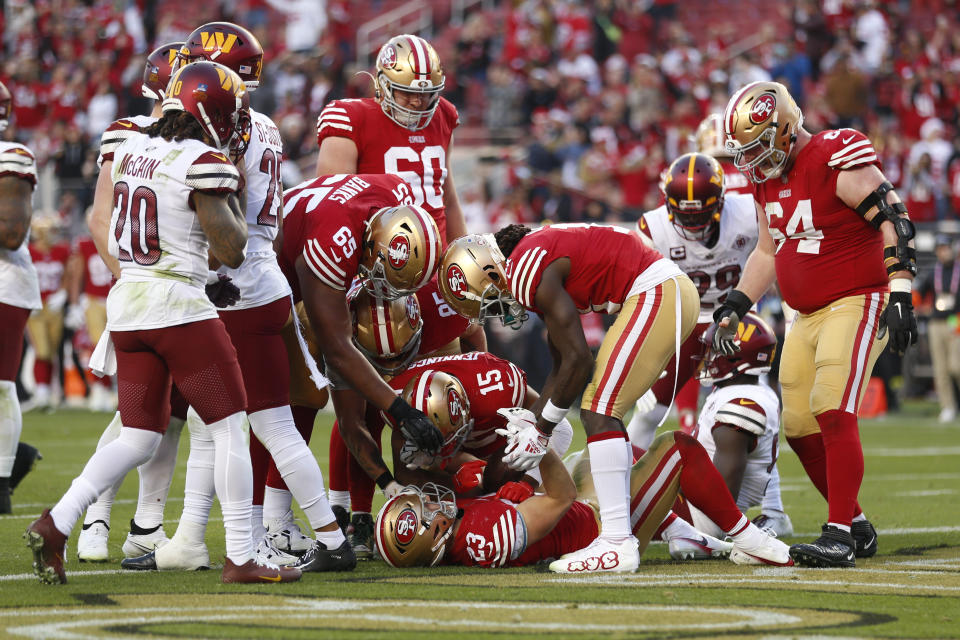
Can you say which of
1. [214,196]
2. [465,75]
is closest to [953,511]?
[214,196]

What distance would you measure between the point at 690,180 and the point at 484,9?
50.7 feet

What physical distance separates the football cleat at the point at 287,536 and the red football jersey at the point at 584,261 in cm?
148

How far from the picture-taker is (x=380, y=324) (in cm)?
607

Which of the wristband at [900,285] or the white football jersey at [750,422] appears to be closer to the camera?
the wristband at [900,285]

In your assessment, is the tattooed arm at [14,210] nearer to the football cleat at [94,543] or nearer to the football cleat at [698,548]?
the football cleat at [94,543]

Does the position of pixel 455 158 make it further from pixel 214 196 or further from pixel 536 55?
pixel 214 196

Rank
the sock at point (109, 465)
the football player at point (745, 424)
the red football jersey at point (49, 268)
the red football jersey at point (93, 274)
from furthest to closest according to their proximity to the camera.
→ the red football jersey at point (49, 268)
the red football jersey at point (93, 274)
the football player at point (745, 424)
the sock at point (109, 465)

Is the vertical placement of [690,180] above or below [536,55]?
below

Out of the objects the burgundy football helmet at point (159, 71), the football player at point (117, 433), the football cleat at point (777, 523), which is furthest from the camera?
the football cleat at point (777, 523)

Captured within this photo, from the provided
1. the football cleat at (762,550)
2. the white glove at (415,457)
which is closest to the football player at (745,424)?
the football cleat at (762,550)

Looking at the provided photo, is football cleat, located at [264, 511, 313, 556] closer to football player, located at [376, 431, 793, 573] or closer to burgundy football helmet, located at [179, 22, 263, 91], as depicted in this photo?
football player, located at [376, 431, 793, 573]

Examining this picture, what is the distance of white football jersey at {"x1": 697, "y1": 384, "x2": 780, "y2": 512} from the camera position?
6527 millimetres

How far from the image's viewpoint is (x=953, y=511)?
7.72 meters

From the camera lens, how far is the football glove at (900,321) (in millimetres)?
5590
